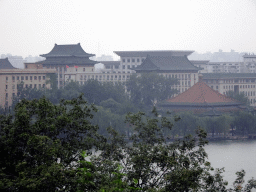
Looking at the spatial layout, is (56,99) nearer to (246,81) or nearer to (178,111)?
(178,111)

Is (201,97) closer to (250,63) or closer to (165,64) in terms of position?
(165,64)

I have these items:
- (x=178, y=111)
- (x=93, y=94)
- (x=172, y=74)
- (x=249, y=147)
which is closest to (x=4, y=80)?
(x=93, y=94)

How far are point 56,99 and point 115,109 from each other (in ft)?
18.7

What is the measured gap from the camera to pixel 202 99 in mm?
60312

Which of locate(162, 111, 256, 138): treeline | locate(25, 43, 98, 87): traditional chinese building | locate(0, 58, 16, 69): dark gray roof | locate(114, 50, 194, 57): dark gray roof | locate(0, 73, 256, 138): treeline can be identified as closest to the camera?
locate(0, 73, 256, 138): treeline

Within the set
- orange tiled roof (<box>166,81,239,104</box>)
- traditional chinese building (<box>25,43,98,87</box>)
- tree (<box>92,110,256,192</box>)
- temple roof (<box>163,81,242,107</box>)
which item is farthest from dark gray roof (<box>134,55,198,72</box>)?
tree (<box>92,110,256,192</box>)

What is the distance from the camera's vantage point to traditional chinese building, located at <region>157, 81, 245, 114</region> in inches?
2328

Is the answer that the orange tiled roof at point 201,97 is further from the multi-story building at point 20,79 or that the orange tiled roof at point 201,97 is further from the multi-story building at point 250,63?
the multi-story building at point 250,63

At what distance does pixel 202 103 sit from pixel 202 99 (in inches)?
32.6

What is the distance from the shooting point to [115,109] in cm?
5631

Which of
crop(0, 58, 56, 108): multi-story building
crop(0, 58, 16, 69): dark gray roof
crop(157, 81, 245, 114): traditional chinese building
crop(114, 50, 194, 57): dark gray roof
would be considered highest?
crop(114, 50, 194, 57): dark gray roof

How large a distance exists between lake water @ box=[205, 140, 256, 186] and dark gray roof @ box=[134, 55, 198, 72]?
3020 centimetres

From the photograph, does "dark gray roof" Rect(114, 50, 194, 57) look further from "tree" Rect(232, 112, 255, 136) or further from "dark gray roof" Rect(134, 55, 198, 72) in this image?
"tree" Rect(232, 112, 255, 136)

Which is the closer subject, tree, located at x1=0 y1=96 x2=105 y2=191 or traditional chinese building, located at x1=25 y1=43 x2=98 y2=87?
tree, located at x1=0 y1=96 x2=105 y2=191
